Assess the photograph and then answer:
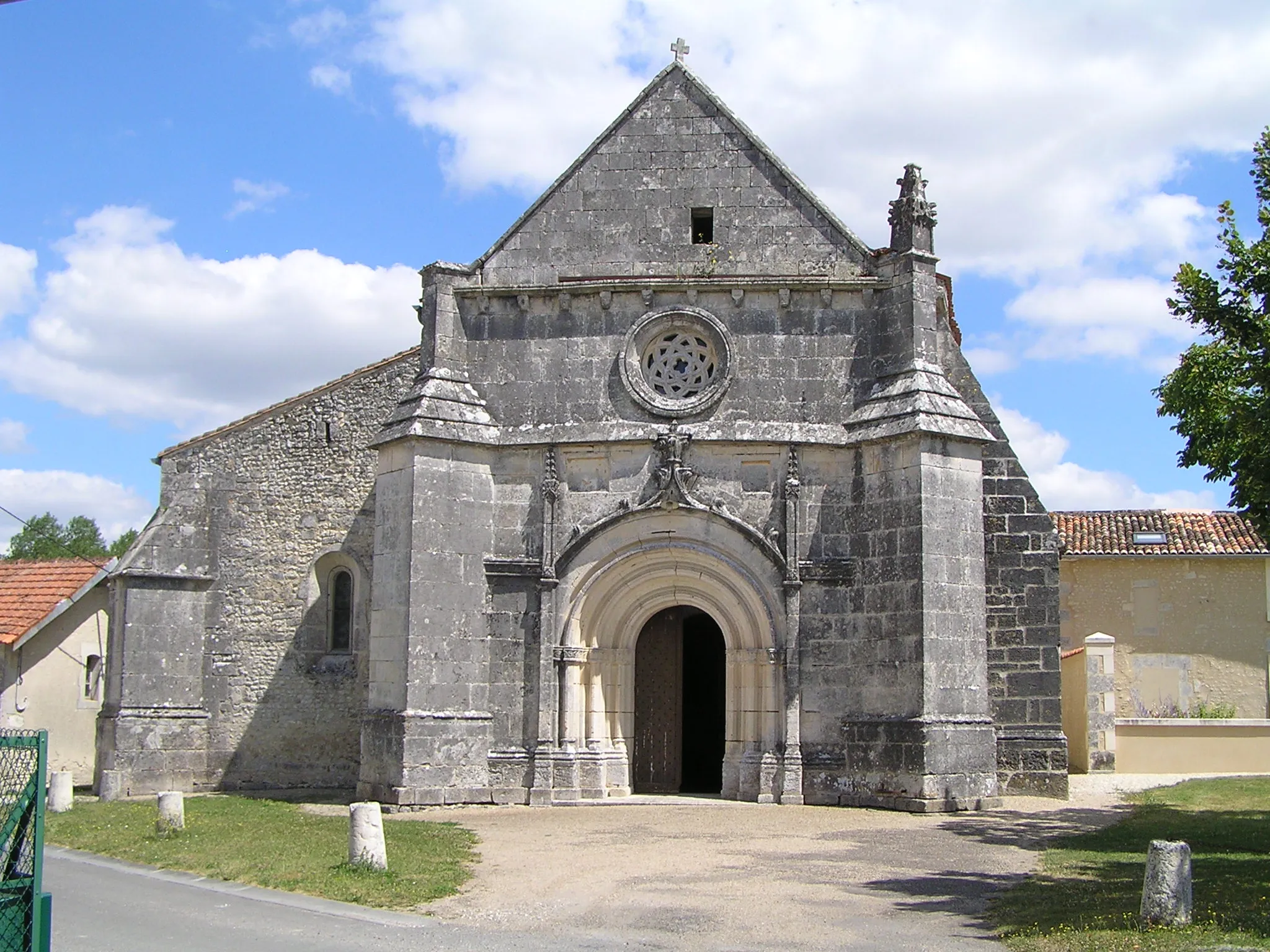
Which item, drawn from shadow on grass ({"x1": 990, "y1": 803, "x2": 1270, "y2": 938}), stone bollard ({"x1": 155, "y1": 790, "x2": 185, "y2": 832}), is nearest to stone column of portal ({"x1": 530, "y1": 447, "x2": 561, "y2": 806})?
stone bollard ({"x1": 155, "y1": 790, "x2": 185, "y2": 832})

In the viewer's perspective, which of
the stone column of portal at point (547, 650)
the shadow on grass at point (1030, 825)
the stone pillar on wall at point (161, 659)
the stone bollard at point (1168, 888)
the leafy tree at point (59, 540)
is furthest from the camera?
the leafy tree at point (59, 540)

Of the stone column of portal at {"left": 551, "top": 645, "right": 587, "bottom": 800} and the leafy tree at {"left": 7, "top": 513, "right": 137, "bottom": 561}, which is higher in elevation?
the leafy tree at {"left": 7, "top": 513, "right": 137, "bottom": 561}

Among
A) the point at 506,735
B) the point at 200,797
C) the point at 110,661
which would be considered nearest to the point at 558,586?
the point at 506,735

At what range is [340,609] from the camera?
63.2ft

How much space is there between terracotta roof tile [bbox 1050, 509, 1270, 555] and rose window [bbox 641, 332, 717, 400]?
1407 centimetres

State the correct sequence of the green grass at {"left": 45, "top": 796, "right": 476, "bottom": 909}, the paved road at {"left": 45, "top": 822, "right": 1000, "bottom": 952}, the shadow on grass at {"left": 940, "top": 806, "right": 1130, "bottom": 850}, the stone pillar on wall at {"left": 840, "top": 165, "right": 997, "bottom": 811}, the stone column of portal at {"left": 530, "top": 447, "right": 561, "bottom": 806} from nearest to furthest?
the paved road at {"left": 45, "top": 822, "right": 1000, "bottom": 952}, the green grass at {"left": 45, "top": 796, "right": 476, "bottom": 909}, the shadow on grass at {"left": 940, "top": 806, "right": 1130, "bottom": 850}, the stone pillar on wall at {"left": 840, "top": 165, "right": 997, "bottom": 811}, the stone column of portal at {"left": 530, "top": 447, "right": 561, "bottom": 806}

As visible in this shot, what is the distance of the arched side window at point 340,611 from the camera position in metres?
19.2

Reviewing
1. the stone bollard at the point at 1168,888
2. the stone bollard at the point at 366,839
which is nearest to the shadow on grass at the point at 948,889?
the stone bollard at the point at 1168,888

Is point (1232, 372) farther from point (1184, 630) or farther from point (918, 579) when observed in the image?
point (1184, 630)

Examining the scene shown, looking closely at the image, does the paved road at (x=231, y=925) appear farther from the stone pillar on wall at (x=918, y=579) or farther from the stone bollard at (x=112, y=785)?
the stone bollard at (x=112, y=785)

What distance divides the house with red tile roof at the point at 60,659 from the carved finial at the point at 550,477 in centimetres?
879

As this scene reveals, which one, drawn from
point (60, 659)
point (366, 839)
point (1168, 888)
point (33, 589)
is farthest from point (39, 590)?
point (1168, 888)

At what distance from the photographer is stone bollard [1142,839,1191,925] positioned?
759 cm

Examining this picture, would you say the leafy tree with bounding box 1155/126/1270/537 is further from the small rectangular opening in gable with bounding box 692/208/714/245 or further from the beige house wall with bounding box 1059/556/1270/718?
the beige house wall with bounding box 1059/556/1270/718
